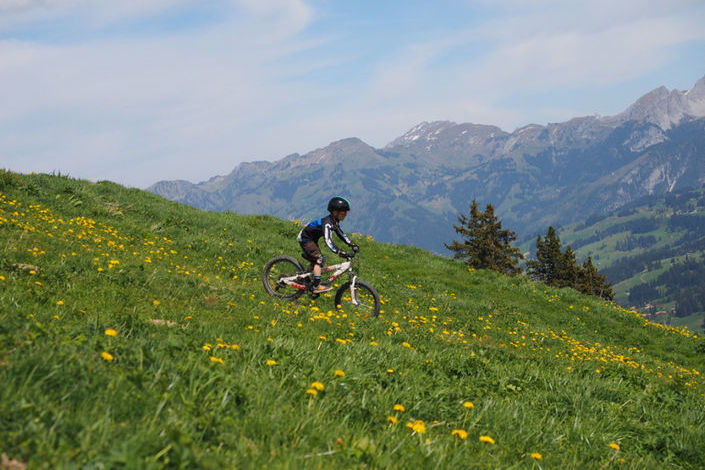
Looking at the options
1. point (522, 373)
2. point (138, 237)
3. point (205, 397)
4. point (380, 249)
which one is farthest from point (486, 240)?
point (205, 397)

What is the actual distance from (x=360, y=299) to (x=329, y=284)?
0.90m

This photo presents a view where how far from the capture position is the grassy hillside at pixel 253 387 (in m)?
3.13

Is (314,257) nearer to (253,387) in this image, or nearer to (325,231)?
(325,231)

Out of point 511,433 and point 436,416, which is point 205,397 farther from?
point 511,433

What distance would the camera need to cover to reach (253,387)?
413 centimetres

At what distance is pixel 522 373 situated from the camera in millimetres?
7160

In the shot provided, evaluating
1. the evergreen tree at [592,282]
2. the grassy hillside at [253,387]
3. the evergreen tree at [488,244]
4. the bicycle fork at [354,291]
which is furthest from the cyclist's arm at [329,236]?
the evergreen tree at [592,282]

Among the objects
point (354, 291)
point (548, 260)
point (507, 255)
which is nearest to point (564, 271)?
point (548, 260)

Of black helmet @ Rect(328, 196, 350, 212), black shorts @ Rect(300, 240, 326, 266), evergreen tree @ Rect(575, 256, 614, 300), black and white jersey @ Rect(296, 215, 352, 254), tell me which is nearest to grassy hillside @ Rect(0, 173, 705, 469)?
black shorts @ Rect(300, 240, 326, 266)

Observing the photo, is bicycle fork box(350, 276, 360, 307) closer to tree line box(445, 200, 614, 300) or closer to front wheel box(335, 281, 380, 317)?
front wheel box(335, 281, 380, 317)

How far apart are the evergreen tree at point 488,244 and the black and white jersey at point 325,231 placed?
142 feet

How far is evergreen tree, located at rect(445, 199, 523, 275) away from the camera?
53812mm

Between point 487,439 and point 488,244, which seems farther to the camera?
point 488,244

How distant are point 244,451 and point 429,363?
3758mm
